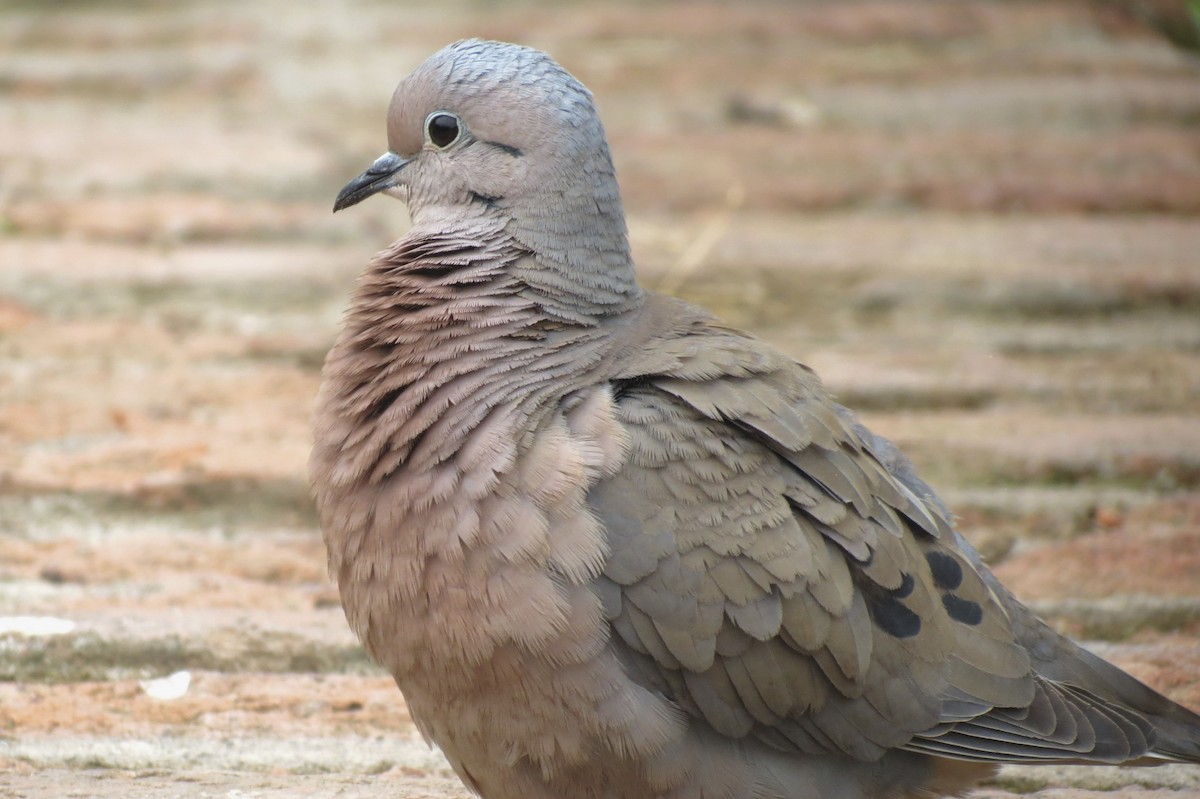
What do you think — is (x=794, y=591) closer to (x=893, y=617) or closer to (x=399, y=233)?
(x=893, y=617)

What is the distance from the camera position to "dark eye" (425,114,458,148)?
2846mm

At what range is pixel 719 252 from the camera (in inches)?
189

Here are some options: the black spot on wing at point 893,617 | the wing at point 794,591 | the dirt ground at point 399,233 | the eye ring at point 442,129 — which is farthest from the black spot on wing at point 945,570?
the eye ring at point 442,129

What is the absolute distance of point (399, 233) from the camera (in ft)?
16.0

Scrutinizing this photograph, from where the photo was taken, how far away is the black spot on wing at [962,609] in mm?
2641

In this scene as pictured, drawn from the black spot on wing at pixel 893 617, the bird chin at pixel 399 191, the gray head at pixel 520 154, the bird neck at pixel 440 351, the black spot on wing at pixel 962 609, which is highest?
the gray head at pixel 520 154

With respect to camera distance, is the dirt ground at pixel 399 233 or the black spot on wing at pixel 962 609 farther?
the dirt ground at pixel 399 233

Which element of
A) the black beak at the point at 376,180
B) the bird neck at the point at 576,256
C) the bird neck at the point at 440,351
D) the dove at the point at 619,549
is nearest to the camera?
the dove at the point at 619,549

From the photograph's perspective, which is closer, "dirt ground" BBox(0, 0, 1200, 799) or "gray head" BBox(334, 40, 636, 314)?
"gray head" BBox(334, 40, 636, 314)

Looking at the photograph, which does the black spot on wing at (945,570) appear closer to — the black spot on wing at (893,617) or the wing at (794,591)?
the wing at (794,591)

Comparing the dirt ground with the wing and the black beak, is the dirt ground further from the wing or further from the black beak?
the black beak

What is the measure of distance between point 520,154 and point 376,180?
0.38 m

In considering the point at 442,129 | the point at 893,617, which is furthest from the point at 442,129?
the point at 893,617

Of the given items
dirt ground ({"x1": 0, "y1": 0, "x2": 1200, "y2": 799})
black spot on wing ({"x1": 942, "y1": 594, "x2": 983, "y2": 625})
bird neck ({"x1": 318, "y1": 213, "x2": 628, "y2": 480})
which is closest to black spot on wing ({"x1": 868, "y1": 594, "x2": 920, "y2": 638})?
black spot on wing ({"x1": 942, "y1": 594, "x2": 983, "y2": 625})
